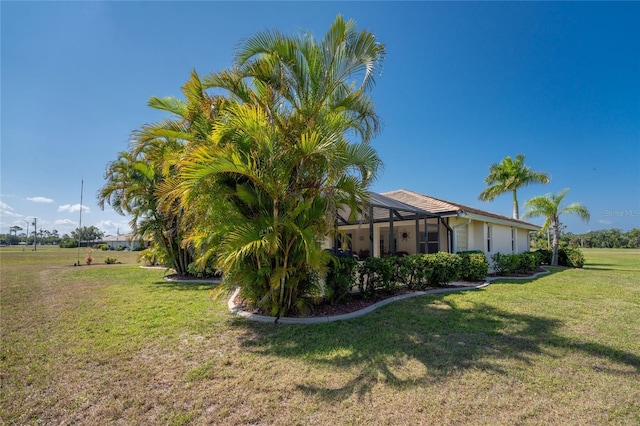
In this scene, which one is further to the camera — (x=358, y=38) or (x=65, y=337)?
(x=358, y=38)

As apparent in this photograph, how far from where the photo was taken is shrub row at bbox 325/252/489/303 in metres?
6.77

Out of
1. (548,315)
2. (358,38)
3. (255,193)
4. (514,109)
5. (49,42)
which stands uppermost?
(514,109)

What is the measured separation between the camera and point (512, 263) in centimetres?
1335

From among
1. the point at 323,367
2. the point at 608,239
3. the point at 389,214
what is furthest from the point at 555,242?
the point at 608,239

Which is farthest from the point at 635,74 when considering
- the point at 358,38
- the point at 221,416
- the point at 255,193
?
the point at 221,416

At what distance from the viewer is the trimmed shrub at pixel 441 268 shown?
913 centimetres

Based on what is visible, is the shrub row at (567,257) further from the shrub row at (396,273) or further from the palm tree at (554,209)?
the shrub row at (396,273)

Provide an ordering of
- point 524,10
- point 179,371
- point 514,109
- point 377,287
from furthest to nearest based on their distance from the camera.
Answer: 1. point 514,109
2. point 524,10
3. point 377,287
4. point 179,371

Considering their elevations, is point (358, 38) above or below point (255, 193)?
above

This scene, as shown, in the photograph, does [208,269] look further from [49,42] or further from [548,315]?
[548,315]

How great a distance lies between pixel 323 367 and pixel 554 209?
20529mm

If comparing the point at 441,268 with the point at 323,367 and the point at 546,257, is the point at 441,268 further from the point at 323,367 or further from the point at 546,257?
the point at 546,257

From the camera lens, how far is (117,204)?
12477mm

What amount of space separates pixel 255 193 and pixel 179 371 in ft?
10.6
